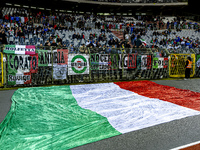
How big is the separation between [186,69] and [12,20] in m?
20.5

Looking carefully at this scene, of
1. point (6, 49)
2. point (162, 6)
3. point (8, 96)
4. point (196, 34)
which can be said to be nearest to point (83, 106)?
point (8, 96)

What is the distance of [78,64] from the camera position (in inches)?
356

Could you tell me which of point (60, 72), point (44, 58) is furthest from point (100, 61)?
point (44, 58)

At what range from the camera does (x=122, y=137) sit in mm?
3035

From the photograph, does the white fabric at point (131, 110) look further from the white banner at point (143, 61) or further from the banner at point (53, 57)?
the white banner at point (143, 61)

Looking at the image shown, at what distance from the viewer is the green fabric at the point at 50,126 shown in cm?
276

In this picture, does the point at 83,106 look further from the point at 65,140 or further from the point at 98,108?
the point at 65,140

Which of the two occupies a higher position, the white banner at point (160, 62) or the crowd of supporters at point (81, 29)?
the crowd of supporters at point (81, 29)

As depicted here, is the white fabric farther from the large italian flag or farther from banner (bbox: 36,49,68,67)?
banner (bbox: 36,49,68,67)

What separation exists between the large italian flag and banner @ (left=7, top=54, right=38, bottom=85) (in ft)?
6.82

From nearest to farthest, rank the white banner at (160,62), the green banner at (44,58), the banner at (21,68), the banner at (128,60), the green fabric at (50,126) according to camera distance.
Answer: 1. the green fabric at (50,126)
2. the banner at (21,68)
3. the green banner at (44,58)
4. the banner at (128,60)
5. the white banner at (160,62)

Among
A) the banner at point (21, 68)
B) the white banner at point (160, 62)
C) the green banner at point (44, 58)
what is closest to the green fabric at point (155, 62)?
the white banner at point (160, 62)

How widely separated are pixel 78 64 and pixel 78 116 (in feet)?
17.6

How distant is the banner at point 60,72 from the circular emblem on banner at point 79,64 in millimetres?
526
